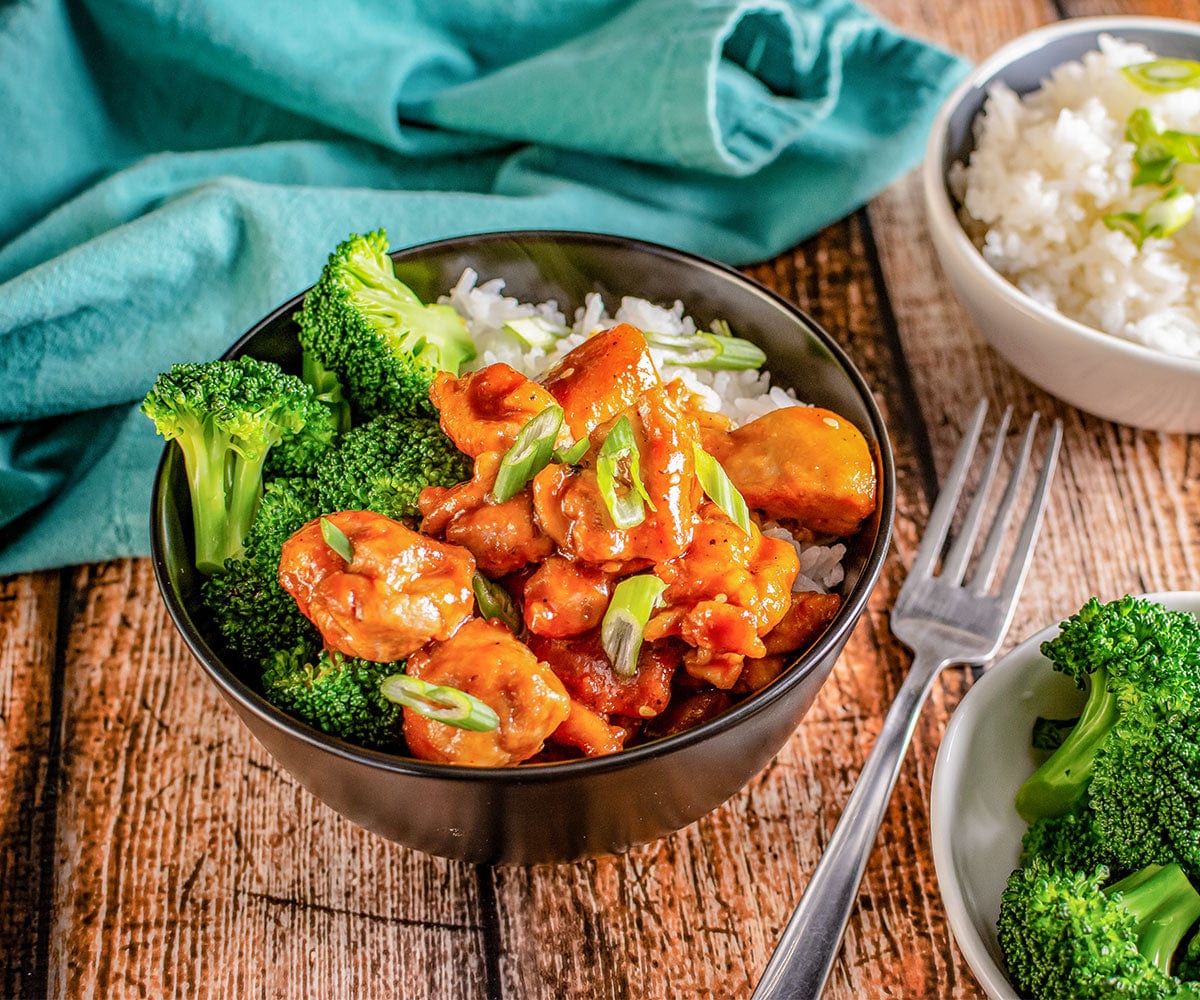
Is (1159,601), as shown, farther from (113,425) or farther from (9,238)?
(9,238)

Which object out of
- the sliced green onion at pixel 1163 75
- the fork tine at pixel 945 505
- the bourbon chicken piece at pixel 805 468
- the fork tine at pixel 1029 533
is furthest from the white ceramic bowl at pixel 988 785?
the sliced green onion at pixel 1163 75

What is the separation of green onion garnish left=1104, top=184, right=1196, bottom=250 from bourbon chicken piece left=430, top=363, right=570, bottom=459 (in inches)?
61.1

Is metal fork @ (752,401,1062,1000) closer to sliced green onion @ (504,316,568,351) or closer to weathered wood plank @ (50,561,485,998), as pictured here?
weathered wood plank @ (50,561,485,998)

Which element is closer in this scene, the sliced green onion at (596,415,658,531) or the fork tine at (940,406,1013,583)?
the sliced green onion at (596,415,658,531)

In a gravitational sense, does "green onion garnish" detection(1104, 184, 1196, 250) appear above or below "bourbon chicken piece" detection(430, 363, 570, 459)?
below

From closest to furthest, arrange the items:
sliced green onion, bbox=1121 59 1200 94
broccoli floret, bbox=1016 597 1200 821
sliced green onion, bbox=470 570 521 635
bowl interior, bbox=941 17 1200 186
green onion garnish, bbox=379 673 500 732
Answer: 1. green onion garnish, bbox=379 673 500 732
2. sliced green onion, bbox=470 570 521 635
3. broccoli floret, bbox=1016 597 1200 821
4. sliced green onion, bbox=1121 59 1200 94
5. bowl interior, bbox=941 17 1200 186

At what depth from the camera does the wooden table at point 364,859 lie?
1860 mm

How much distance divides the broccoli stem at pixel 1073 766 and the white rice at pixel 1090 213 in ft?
3.12

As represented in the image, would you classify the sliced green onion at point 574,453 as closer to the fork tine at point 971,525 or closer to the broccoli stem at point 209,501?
the broccoli stem at point 209,501

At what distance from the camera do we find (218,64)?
2.84m

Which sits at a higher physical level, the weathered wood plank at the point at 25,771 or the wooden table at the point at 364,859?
the weathered wood plank at the point at 25,771

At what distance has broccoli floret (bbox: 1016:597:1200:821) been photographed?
5.96 ft

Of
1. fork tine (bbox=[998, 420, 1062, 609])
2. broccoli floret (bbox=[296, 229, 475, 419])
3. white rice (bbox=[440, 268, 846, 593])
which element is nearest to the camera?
broccoli floret (bbox=[296, 229, 475, 419])

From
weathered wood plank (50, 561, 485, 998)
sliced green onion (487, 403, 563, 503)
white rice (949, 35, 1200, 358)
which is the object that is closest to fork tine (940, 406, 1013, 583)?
white rice (949, 35, 1200, 358)
